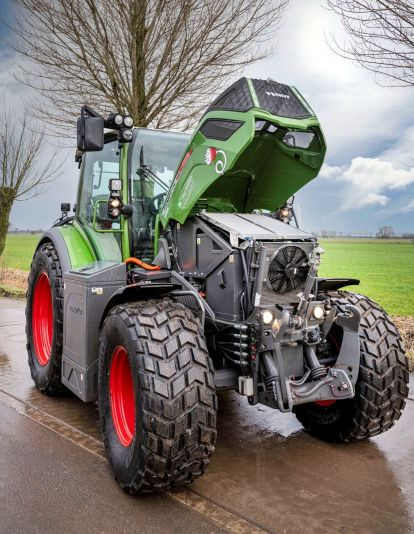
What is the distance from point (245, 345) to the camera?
3.45m

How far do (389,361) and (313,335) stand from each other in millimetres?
642

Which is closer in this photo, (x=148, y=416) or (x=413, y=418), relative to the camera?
(x=148, y=416)

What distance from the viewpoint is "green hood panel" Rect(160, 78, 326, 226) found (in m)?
3.62

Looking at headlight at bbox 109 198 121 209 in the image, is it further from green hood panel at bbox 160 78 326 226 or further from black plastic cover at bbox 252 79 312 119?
black plastic cover at bbox 252 79 312 119

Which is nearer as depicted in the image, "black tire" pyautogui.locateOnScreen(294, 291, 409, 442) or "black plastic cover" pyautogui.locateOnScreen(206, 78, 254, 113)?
"black plastic cover" pyautogui.locateOnScreen(206, 78, 254, 113)

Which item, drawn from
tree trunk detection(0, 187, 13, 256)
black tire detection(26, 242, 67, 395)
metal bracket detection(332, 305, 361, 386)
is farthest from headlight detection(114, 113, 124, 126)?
tree trunk detection(0, 187, 13, 256)

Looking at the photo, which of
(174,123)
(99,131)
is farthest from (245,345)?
(174,123)

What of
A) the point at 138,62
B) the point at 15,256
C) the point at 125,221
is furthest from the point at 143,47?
the point at 15,256

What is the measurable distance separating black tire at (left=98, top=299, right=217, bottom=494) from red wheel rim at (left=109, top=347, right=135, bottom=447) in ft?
0.79

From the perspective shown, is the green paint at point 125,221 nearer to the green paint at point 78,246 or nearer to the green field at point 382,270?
the green paint at point 78,246

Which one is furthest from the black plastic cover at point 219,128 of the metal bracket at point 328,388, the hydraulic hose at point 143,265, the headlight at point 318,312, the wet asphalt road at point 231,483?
the wet asphalt road at point 231,483

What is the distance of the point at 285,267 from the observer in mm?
3574

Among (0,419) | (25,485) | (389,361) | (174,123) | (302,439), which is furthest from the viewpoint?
(174,123)

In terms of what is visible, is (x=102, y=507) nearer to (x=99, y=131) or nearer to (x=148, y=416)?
(x=148, y=416)
